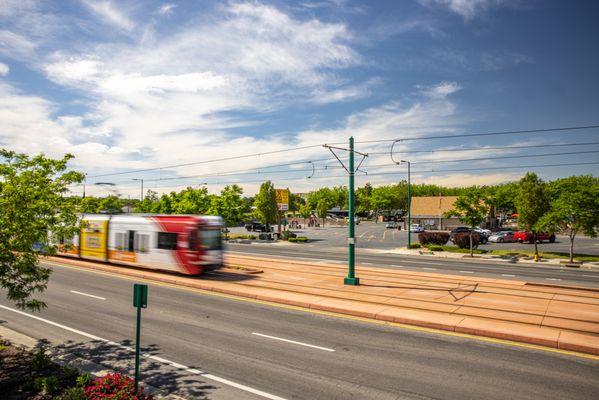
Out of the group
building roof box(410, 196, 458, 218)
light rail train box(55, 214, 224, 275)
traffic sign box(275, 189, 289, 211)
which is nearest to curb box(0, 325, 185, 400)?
light rail train box(55, 214, 224, 275)

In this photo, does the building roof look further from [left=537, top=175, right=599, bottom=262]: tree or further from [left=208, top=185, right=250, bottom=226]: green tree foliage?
[left=537, top=175, right=599, bottom=262]: tree

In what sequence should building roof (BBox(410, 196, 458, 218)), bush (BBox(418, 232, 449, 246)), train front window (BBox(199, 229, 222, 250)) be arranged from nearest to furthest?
1. train front window (BBox(199, 229, 222, 250))
2. bush (BBox(418, 232, 449, 246))
3. building roof (BBox(410, 196, 458, 218))

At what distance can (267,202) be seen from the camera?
55.9 m

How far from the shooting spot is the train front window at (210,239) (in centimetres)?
1870

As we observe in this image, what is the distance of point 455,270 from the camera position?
24953mm

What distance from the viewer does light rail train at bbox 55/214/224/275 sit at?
18.6 meters

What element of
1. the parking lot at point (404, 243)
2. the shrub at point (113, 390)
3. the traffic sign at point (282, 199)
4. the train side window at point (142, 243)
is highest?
the traffic sign at point (282, 199)

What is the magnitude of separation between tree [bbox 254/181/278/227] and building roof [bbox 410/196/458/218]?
43841 mm

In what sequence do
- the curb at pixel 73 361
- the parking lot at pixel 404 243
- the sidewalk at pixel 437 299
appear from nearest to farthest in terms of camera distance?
the curb at pixel 73 361 → the sidewalk at pixel 437 299 → the parking lot at pixel 404 243

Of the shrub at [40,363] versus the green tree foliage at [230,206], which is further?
the green tree foliage at [230,206]

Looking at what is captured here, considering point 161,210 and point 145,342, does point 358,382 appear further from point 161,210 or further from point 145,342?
point 161,210

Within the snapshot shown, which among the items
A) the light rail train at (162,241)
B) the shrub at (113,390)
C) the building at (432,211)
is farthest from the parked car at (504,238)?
the shrub at (113,390)

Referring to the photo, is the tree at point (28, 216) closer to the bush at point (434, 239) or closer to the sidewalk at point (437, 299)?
the sidewalk at point (437, 299)

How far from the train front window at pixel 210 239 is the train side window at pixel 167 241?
5.13ft
